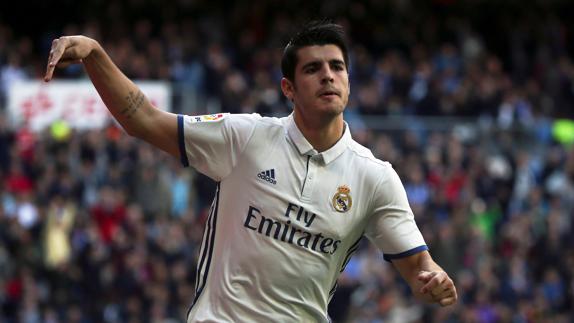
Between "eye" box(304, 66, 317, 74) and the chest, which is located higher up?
"eye" box(304, 66, 317, 74)

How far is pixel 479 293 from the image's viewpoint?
57.1ft

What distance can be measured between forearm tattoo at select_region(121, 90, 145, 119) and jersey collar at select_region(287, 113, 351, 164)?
28.8 inches

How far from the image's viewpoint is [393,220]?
5887 mm

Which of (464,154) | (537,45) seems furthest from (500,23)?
(464,154)

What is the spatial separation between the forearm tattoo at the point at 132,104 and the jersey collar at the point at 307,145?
0.73m

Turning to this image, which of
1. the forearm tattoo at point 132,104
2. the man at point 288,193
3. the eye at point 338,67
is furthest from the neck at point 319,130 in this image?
the forearm tattoo at point 132,104

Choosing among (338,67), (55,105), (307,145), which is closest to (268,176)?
(307,145)

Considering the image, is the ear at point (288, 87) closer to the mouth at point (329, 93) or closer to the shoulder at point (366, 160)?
the mouth at point (329, 93)

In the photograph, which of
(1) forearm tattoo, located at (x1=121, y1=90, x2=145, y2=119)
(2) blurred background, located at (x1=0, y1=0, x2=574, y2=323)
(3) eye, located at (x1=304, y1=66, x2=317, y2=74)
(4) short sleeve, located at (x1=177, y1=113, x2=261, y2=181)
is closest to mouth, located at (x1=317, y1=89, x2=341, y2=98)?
(3) eye, located at (x1=304, y1=66, x2=317, y2=74)

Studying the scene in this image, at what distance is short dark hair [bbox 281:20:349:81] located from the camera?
5.79 meters

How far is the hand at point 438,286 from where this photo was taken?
5453mm

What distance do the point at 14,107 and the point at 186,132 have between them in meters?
12.5

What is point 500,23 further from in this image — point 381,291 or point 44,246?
point 44,246

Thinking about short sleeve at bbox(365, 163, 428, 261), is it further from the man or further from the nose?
the nose
